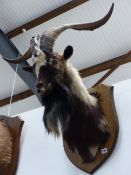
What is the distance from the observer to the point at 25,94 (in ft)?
13.8

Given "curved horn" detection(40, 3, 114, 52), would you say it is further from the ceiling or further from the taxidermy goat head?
the ceiling

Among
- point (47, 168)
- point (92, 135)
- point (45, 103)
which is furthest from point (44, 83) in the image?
point (47, 168)

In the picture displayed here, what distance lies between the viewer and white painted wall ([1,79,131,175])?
1233mm

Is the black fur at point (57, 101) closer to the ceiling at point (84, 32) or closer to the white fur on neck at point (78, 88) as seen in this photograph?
the white fur on neck at point (78, 88)

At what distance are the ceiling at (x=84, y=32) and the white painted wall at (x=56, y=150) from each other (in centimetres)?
173

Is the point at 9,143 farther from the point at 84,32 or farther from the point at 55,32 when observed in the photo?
the point at 84,32

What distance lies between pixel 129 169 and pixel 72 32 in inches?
88.7

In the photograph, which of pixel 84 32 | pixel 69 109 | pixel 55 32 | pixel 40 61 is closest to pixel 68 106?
pixel 69 109

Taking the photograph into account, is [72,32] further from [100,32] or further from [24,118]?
[24,118]

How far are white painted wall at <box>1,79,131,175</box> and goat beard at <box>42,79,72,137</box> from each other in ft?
0.61

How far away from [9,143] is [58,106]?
1.32 ft

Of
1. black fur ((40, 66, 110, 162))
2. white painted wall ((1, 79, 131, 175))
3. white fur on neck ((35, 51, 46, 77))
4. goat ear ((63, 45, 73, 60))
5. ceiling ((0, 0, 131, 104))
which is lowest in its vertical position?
ceiling ((0, 0, 131, 104))

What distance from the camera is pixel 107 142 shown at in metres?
1.25

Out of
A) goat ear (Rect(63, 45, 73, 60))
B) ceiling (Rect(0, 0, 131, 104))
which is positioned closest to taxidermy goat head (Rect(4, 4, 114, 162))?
goat ear (Rect(63, 45, 73, 60))
